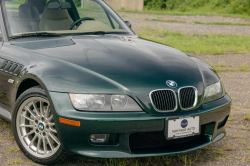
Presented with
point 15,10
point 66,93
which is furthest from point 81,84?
point 15,10

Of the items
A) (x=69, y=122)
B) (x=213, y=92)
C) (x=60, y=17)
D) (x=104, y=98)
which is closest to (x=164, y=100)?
(x=104, y=98)

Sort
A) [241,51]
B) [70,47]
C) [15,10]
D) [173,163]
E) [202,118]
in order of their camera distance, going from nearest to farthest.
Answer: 1. [202,118]
2. [173,163]
3. [70,47]
4. [15,10]
5. [241,51]

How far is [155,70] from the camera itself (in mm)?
3139

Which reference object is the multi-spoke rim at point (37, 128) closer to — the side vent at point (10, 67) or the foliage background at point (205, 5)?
the side vent at point (10, 67)

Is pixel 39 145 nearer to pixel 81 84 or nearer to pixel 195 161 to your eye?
pixel 81 84

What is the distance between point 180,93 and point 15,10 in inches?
89.4

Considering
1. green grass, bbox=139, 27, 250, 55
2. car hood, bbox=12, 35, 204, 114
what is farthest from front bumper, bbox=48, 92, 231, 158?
green grass, bbox=139, 27, 250, 55

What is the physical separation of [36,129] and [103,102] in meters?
0.80

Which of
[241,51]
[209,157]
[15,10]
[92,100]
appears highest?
[15,10]

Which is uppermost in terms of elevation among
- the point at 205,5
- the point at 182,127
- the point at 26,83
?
the point at 26,83

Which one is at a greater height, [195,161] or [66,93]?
[66,93]

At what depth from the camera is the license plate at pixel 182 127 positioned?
9.31 ft

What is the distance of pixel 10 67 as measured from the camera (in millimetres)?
3477

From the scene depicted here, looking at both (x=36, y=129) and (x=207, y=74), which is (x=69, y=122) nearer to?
(x=36, y=129)
